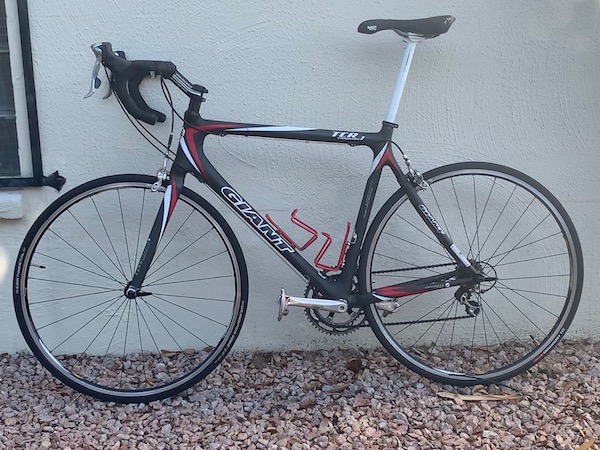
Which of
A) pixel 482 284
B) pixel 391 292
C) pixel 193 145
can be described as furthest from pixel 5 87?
pixel 482 284

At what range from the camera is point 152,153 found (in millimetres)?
3422

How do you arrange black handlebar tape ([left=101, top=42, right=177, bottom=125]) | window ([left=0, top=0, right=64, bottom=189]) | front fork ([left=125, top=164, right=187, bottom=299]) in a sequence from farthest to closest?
window ([left=0, top=0, right=64, bottom=189]), front fork ([left=125, top=164, right=187, bottom=299]), black handlebar tape ([left=101, top=42, right=177, bottom=125])

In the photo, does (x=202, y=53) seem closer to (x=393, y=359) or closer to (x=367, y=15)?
(x=367, y=15)

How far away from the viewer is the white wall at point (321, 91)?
328cm

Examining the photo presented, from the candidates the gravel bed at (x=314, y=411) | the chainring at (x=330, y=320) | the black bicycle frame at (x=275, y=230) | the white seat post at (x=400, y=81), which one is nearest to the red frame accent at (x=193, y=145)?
the black bicycle frame at (x=275, y=230)

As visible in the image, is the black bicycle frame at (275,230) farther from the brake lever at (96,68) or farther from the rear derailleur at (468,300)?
the brake lever at (96,68)

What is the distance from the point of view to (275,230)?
10.5ft

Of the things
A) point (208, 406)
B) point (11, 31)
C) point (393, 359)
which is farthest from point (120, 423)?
point (11, 31)

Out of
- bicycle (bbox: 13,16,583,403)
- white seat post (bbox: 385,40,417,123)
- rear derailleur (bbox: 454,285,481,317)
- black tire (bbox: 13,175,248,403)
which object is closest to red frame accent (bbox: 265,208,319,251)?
bicycle (bbox: 13,16,583,403)

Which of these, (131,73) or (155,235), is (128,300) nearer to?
(155,235)

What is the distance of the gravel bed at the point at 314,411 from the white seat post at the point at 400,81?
1.28m

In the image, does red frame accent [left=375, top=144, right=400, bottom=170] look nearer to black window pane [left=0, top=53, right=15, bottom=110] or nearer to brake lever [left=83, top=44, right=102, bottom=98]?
brake lever [left=83, top=44, right=102, bottom=98]

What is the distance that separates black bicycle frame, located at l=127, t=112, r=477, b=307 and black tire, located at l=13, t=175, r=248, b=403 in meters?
0.33

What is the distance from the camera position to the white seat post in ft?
10.4
